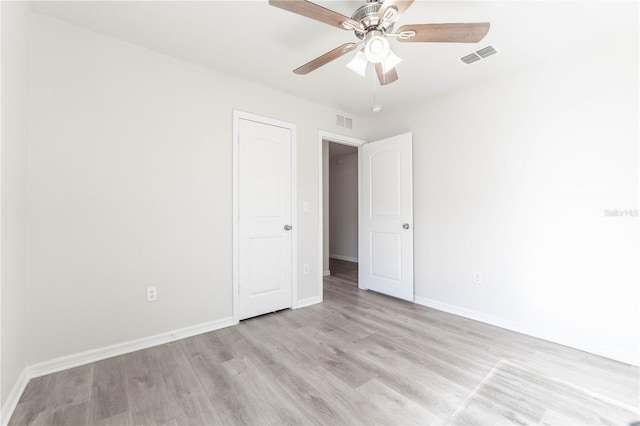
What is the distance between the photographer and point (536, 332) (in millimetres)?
2480

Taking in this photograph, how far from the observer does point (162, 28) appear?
6.86 ft

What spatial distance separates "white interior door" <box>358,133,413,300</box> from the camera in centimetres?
345

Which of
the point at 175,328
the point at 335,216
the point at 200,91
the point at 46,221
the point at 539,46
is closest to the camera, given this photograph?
the point at 46,221

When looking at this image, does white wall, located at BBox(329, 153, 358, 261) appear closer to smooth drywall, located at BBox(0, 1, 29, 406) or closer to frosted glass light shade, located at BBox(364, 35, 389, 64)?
frosted glass light shade, located at BBox(364, 35, 389, 64)

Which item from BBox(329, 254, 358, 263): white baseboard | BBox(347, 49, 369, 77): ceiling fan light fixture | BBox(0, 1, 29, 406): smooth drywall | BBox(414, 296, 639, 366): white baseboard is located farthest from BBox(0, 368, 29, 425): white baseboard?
BBox(329, 254, 358, 263): white baseboard

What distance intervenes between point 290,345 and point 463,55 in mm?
2892

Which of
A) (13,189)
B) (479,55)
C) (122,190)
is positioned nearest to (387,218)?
(479,55)

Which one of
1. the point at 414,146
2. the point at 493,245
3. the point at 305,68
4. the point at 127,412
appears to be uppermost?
the point at 305,68

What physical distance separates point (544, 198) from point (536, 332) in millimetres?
1195

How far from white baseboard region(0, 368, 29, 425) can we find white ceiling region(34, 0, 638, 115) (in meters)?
2.42

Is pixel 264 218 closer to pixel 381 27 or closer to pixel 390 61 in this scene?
pixel 390 61

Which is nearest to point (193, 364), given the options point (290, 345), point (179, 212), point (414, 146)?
point (290, 345)

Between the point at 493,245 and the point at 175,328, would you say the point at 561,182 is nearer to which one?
the point at 493,245

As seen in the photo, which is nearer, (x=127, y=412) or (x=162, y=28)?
(x=127, y=412)
